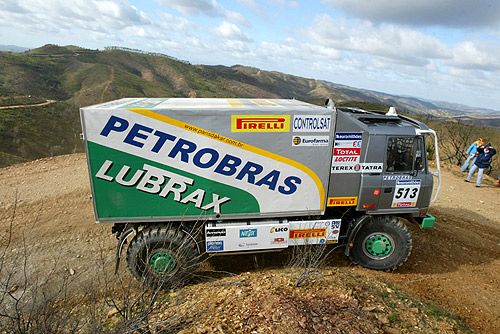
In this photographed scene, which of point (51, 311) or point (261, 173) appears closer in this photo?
point (51, 311)

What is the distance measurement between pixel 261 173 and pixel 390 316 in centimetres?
284

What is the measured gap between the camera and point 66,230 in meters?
7.14

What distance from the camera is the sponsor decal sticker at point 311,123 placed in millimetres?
4812

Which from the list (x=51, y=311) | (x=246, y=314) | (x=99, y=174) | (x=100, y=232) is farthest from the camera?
(x=100, y=232)

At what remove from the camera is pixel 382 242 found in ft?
18.9

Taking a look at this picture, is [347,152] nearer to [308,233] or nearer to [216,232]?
[308,233]

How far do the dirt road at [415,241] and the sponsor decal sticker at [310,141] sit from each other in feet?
9.02

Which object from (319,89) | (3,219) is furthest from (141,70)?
(319,89)

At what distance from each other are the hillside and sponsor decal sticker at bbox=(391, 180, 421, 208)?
28.2 feet

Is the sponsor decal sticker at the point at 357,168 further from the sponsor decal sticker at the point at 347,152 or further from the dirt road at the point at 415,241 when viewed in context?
the dirt road at the point at 415,241

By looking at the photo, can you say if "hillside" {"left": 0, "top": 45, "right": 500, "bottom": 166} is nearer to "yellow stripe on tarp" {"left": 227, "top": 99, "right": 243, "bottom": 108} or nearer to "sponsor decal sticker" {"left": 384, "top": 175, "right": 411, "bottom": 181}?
"sponsor decal sticker" {"left": 384, "top": 175, "right": 411, "bottom": 181}

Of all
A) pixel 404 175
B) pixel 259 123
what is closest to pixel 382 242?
pixel 404 175

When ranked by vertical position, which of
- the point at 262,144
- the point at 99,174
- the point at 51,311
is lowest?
the point at 51,311

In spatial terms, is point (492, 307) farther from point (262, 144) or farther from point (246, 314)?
point (262, 144)
